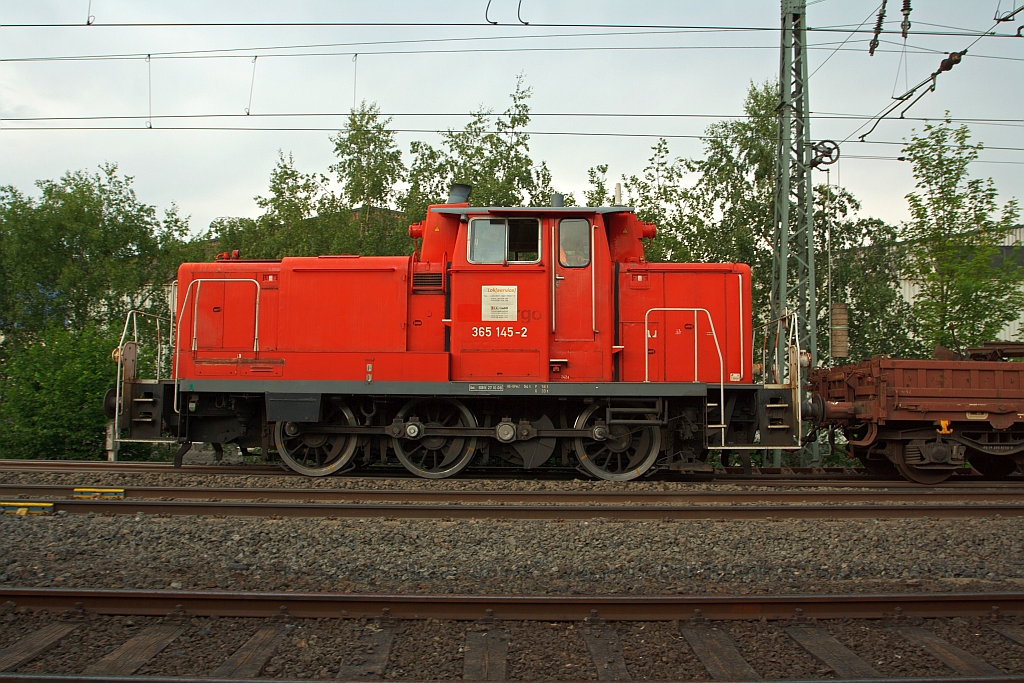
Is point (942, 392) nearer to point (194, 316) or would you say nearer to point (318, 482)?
point (318, 482)

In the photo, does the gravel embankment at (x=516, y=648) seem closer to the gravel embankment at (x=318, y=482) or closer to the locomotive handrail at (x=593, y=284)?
the gravel embankment at (x=318, y=482)

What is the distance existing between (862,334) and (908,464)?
6983 millimetres

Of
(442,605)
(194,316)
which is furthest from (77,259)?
(442,605)

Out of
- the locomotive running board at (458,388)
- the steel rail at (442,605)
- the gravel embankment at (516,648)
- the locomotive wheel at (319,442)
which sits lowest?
the gravel embankment at (516,648)

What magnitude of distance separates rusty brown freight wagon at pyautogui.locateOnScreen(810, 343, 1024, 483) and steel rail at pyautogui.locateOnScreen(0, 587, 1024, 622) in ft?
19.4

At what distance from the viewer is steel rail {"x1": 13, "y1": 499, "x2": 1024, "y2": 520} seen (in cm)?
654

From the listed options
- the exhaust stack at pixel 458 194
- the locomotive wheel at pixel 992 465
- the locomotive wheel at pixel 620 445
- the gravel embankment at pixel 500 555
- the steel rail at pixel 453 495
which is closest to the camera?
the gravel embankment at pixel 500 555

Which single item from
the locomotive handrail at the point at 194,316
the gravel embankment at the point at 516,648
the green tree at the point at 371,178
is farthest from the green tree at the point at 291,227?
the gravel embankment at the point at 516,648

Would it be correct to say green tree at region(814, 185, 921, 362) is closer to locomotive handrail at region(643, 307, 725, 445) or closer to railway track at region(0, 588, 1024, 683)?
locomotive handrail at region(643, 307, 725, 445)

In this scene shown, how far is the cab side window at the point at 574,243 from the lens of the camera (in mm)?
8820

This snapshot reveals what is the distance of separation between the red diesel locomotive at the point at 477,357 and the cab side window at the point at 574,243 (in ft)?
0.06

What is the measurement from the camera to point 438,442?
9.04m

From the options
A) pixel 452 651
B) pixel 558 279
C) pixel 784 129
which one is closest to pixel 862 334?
pixel 784 129

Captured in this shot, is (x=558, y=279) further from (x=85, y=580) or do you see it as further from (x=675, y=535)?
(x=85, y=580)
